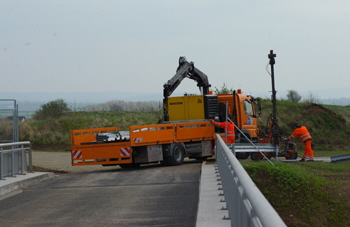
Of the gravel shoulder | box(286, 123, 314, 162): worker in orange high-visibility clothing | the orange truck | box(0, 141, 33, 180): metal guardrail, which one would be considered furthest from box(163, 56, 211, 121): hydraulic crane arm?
box(0, 141, 33, 180): metal guardrail

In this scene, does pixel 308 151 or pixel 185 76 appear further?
pixel 185 76

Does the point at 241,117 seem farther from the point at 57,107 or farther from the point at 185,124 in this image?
the point at 57,107

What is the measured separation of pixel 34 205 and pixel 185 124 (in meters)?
11.5

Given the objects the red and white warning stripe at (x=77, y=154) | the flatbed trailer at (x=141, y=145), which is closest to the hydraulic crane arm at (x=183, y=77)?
the flatbed trailer at (x=141, y=145)

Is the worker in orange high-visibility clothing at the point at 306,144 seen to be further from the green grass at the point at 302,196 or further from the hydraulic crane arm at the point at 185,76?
the green grass at the point at 302,196

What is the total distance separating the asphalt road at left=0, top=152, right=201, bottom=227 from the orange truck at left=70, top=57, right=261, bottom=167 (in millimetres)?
4173

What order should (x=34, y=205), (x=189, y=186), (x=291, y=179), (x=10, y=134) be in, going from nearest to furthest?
(x=34, y=205)
(x=291, y=179)
(x=189, y=186)
(x=10, y=134)

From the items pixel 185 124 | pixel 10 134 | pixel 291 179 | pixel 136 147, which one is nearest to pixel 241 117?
pixel 185 124

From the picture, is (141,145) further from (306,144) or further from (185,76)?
(306,144)

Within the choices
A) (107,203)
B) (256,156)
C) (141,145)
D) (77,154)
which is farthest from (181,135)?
(107,203)

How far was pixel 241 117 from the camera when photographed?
24344 millimetres

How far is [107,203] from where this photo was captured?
37.2 feet

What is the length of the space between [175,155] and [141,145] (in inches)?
75.5

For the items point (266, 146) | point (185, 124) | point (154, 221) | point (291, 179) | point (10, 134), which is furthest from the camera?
point (266, 146)
